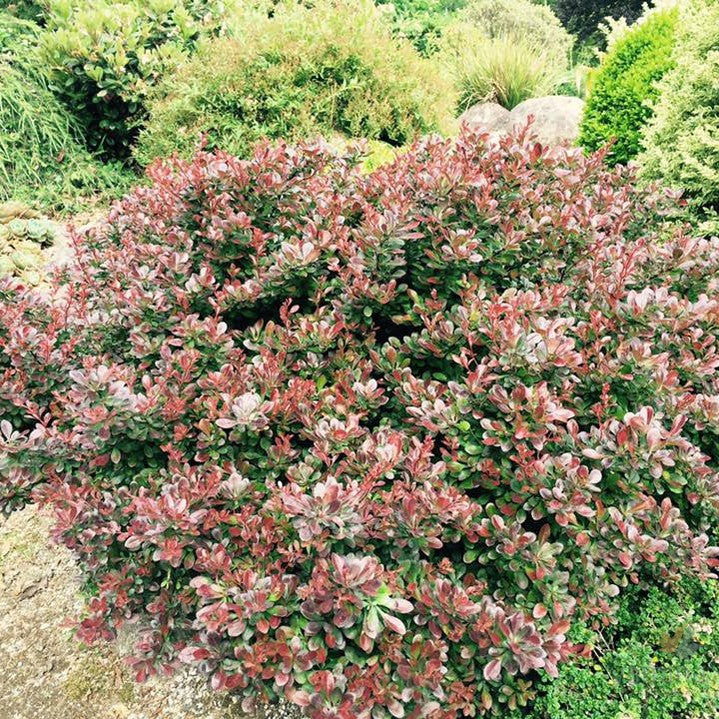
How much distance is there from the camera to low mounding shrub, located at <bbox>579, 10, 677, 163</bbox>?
4.87m

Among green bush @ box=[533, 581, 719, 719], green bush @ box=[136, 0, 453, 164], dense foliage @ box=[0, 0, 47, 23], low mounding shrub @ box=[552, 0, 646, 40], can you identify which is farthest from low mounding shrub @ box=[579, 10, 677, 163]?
low mounding shrub @ box=[552, 0, 646, 40]

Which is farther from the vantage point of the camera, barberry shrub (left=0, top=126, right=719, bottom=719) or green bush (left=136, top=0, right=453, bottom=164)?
green bush (left=136, top=0, right=453, bottom=164)

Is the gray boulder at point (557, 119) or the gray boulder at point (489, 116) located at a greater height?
the gray boulder at point (557, 119)

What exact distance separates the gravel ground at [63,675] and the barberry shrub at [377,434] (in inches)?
13.1

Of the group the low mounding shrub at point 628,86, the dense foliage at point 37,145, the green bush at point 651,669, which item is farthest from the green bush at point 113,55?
the green bush at point 651,669

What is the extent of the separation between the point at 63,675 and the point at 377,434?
4.70 ft

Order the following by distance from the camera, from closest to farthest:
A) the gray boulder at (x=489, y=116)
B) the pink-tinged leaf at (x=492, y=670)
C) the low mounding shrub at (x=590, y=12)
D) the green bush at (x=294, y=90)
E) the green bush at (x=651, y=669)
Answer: the pink-tinged leaf at (x=492, y=670), the green bush at (x=651, y=669), the green bush at (x=294, y=90), the gray boulder at (x=489, y=116), the low mounding shrub at (x=590, y=12)

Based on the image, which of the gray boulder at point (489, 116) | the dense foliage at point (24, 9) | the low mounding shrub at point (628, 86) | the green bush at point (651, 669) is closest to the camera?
the green bush at point (651, 669)

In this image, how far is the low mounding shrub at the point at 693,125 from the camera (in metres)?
3.48

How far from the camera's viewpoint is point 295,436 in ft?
6.54

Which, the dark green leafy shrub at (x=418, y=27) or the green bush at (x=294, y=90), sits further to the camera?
the dark green leafy shrub at (x=418, y=27)

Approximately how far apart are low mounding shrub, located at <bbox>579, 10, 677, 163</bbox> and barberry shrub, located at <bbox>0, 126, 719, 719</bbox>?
10.4 ft

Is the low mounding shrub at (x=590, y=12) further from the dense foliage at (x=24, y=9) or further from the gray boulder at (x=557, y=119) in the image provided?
the dense foliage at (x=24, y=9)

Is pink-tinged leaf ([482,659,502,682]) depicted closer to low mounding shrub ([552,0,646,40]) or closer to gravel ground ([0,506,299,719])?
gravel ground ([0,506,299,719])
